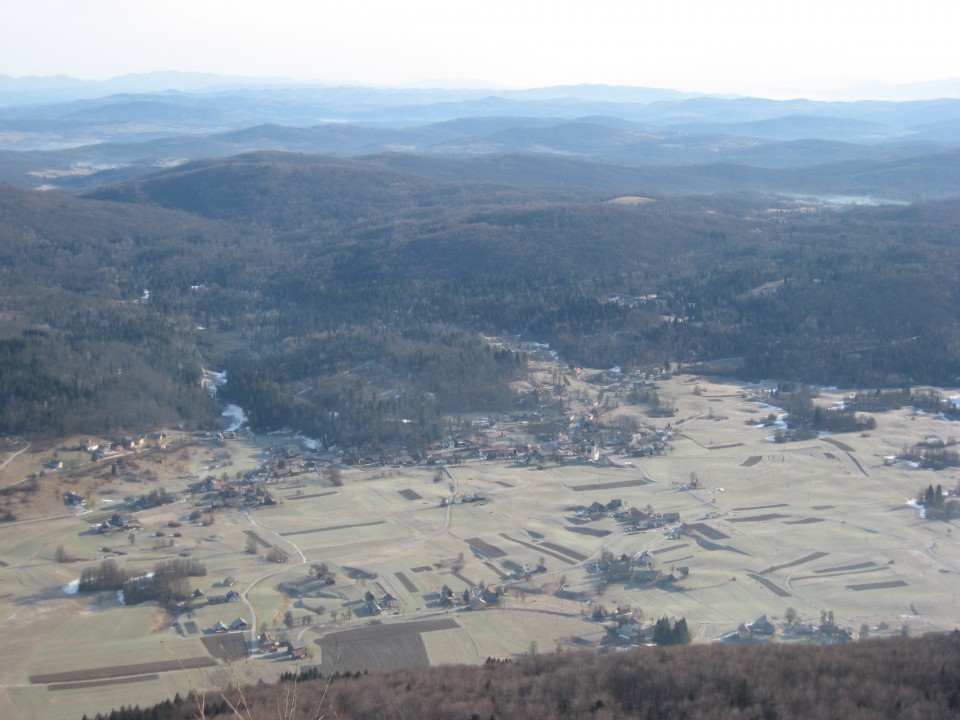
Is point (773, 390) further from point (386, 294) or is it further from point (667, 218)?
point (667, 218)

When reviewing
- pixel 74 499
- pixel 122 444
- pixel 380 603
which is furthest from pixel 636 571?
pixel 122 444

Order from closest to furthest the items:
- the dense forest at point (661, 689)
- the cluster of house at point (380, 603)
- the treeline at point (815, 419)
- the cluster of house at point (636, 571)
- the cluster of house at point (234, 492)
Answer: the dense forest at point (661, 689), the cluster of house at point (380, 603), the cluster of house at point (636, 571), the cluster of house at point (234, 492), the treeline at point (815, 419)

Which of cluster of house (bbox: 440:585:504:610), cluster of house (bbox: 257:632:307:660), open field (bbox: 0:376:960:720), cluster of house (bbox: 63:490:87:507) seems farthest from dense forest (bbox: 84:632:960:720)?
cluster of house (bbox: 63:490:87:507)

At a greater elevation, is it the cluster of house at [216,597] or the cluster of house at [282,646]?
the cluster of house at [282,646]

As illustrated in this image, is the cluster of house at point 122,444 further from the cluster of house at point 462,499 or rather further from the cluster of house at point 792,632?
the cluster of house at point 792,632

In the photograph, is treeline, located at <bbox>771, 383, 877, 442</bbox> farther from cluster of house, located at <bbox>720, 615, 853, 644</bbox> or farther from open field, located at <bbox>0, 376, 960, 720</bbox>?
cluster of house, located at <bbox>720, 615, 853, 644</bbox>

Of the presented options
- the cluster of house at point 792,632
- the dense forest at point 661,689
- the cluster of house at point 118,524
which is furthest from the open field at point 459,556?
the dense forest at point 661,689

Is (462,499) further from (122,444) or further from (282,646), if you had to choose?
(122,444)

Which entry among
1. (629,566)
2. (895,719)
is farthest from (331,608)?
(895,719)
